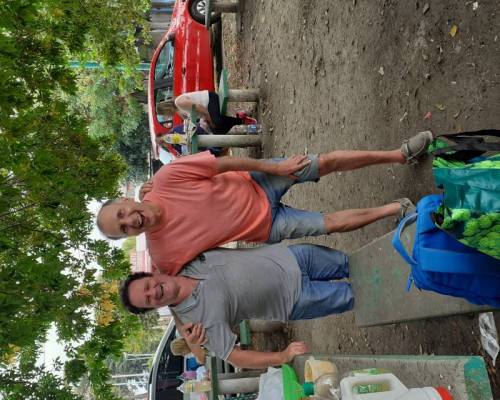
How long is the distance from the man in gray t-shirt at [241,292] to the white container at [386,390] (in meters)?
1.19

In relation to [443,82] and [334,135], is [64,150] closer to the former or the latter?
[334,135]

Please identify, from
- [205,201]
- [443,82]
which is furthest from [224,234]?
[443,82]

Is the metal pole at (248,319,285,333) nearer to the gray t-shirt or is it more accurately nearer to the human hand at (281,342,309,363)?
the human hand at (281,342,309,363)

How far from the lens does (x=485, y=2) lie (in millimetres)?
3244

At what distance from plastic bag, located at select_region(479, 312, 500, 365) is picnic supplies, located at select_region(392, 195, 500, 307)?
2.84 feet

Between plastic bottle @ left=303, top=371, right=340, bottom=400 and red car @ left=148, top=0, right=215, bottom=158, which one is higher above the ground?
red car @ left=148, top=0, right=215, bottom=158

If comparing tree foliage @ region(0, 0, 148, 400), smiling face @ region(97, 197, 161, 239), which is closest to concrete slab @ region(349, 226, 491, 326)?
smiling face @ region(97, 197, 161, 239)

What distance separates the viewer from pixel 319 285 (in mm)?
3600

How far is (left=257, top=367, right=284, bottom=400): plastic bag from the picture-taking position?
354 centimetres

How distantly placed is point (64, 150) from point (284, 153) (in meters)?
3.67

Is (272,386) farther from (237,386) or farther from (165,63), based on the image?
(165,63)

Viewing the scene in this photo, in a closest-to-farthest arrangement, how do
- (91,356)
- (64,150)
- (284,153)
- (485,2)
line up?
(485,2) → (91,356) → (64,150) → (284,153)

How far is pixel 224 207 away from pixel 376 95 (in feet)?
6.91

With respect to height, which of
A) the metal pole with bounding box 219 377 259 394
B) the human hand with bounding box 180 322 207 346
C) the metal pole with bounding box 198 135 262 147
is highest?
the metal pole with bounding box 198 135 262 147
